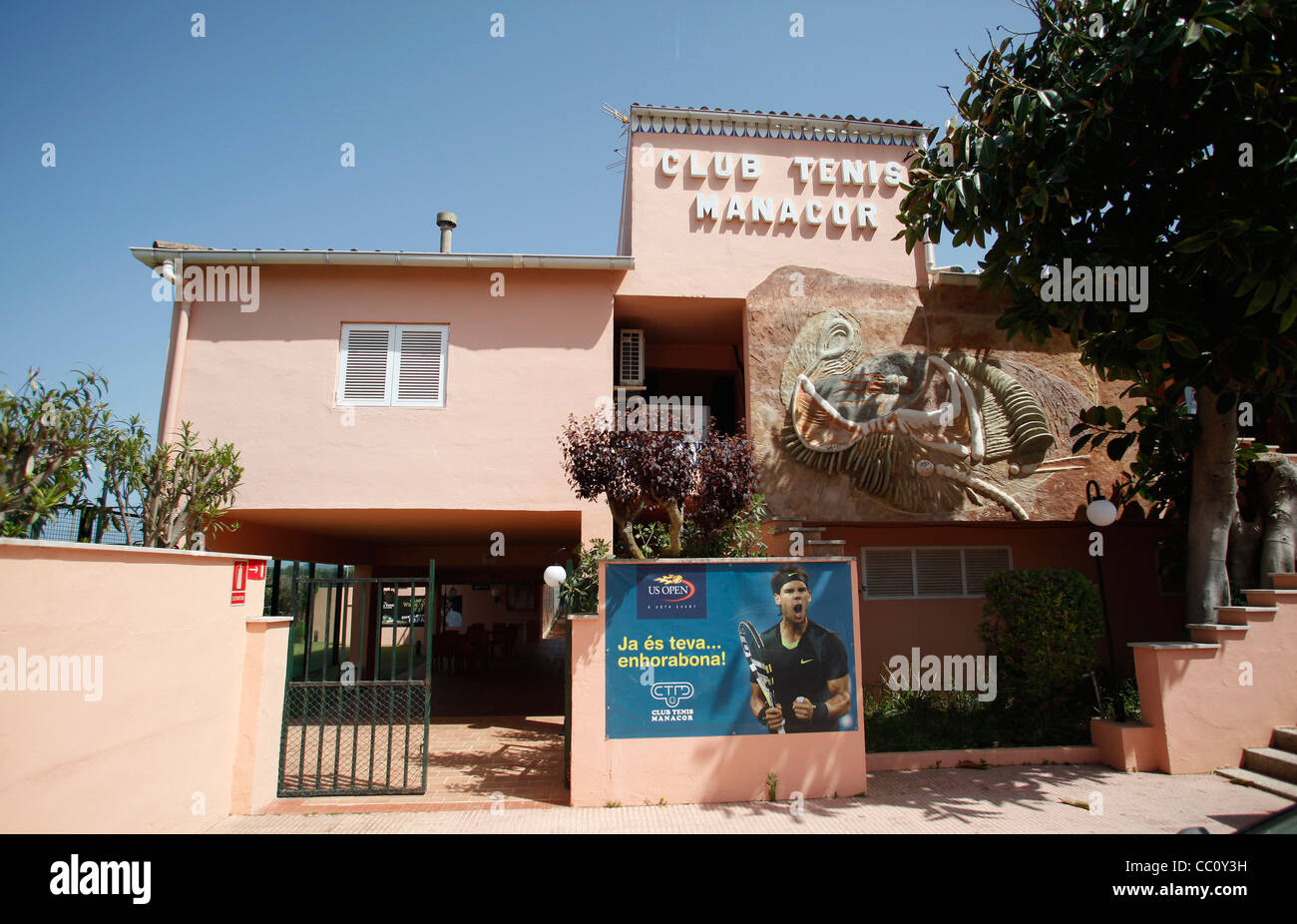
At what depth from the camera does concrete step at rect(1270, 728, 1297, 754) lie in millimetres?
6855

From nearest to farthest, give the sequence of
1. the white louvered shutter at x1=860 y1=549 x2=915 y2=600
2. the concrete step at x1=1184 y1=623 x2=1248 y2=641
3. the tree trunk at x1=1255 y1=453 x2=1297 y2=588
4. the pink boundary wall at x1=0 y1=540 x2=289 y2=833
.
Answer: the pink boundary wall at x1=0 y1=540 x2=289 y2=833 → the concrete step at x1=1184 y1=623 x2=1248 y2=641 → the tree trunk at x1=1255 y1=453 x2=1297 y2=588 → the white louvered shutter at x1=860 y1=549 x2=915 y2=600

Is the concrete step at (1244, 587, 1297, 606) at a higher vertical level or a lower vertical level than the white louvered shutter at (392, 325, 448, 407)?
lower

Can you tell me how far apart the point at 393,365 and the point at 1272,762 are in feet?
35.9

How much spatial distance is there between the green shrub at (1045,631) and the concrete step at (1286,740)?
1707mm

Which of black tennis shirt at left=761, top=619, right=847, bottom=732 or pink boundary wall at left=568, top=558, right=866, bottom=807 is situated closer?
pink boundary wall at left=568, top=558, right=866, bottom=807

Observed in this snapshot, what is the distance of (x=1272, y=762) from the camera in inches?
265

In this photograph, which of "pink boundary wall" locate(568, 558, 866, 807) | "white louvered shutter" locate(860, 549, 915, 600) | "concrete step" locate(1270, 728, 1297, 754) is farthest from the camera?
"white louvered shutter" locate(860, 549, 915, 600)

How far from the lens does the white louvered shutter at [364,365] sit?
30.3 ft

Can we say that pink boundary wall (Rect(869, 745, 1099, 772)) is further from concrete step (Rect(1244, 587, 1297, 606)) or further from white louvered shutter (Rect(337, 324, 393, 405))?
white louvered shutter (Rect(337, 324, 393, 405))

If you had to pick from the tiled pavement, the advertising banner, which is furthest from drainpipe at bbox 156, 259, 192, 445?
the advertising banner

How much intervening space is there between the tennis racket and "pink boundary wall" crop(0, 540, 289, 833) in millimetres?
4450

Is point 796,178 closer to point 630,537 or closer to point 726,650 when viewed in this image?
point 630,537

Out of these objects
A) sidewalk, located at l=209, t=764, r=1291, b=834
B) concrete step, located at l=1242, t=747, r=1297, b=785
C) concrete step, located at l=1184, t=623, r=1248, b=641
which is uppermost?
concrete step, located at l=1184, t=623, r=1248, b=641
